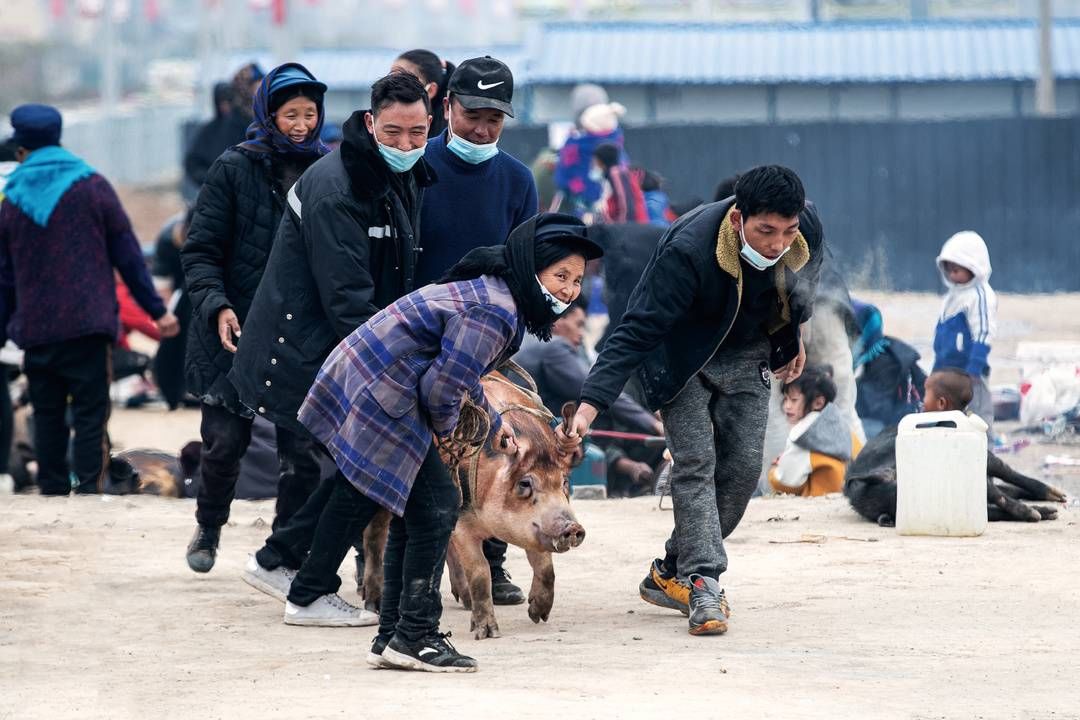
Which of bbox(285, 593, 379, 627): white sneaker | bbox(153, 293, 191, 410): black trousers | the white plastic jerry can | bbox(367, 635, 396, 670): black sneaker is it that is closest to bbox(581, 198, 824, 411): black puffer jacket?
bbox(367, 635, 396, 670): black sneaker

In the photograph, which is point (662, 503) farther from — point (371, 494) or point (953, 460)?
point (371, 494)

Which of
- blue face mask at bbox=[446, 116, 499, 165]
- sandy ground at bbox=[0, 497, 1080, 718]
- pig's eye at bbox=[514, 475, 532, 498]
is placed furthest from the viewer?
blue face mask at bbox=[446, 116, 499, 165]

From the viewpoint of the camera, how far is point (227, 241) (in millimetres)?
6934

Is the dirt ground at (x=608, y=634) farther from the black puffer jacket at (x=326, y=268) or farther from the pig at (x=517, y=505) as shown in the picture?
the black puffer jacket at (x=326, y=268)

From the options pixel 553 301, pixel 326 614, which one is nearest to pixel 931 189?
pixel 326 614

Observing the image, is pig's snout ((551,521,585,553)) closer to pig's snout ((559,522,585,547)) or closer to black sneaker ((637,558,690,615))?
pig's snout ((559,522,585,547))

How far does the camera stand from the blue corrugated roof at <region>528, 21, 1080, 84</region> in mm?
29781

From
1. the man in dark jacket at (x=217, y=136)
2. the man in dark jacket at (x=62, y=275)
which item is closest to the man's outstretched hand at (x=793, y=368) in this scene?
the man in dark jacket at (x=62, y=275)

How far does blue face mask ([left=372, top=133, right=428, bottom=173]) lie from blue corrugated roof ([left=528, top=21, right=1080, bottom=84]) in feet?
78.5

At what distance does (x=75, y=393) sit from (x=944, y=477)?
4.40 metres

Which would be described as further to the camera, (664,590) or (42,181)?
(42,181)

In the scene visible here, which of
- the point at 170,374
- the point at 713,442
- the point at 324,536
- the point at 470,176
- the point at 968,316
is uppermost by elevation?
the point at 470,176

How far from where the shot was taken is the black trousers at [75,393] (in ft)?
31.2

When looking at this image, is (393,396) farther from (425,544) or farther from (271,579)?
(271,579)
